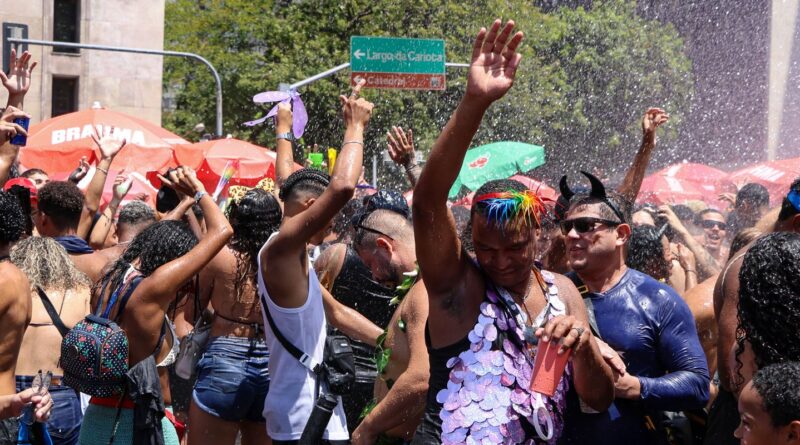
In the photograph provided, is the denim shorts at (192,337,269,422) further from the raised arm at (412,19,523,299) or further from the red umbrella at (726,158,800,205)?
the red umbrella at (726,158,800,205)

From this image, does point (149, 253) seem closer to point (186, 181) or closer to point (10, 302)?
point (186, 181)

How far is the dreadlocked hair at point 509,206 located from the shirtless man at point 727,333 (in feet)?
3.60

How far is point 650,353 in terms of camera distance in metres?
4.12

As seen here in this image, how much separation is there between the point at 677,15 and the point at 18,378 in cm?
1679

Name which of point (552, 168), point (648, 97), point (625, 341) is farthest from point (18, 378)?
point (648, 97)

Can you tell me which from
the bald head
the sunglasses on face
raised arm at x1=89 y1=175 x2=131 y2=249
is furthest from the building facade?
the bald head

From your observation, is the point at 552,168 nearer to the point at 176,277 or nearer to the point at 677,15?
the point at 677,15

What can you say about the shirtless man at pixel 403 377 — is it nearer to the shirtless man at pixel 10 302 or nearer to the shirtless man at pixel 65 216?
the shirtless man at pixel 10 302

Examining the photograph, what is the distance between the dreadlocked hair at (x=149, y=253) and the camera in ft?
17.6

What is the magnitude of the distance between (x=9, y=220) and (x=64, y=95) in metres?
33.3

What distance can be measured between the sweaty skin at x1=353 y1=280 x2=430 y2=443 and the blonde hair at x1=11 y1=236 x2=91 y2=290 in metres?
2.32

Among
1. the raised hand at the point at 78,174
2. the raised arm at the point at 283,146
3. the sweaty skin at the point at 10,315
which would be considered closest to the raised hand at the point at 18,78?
the sweaty skin at the point at 10,315

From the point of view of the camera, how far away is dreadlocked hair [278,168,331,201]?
17.7ft

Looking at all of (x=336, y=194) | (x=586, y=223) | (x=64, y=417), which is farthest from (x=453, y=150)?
(x=64, y=417)
